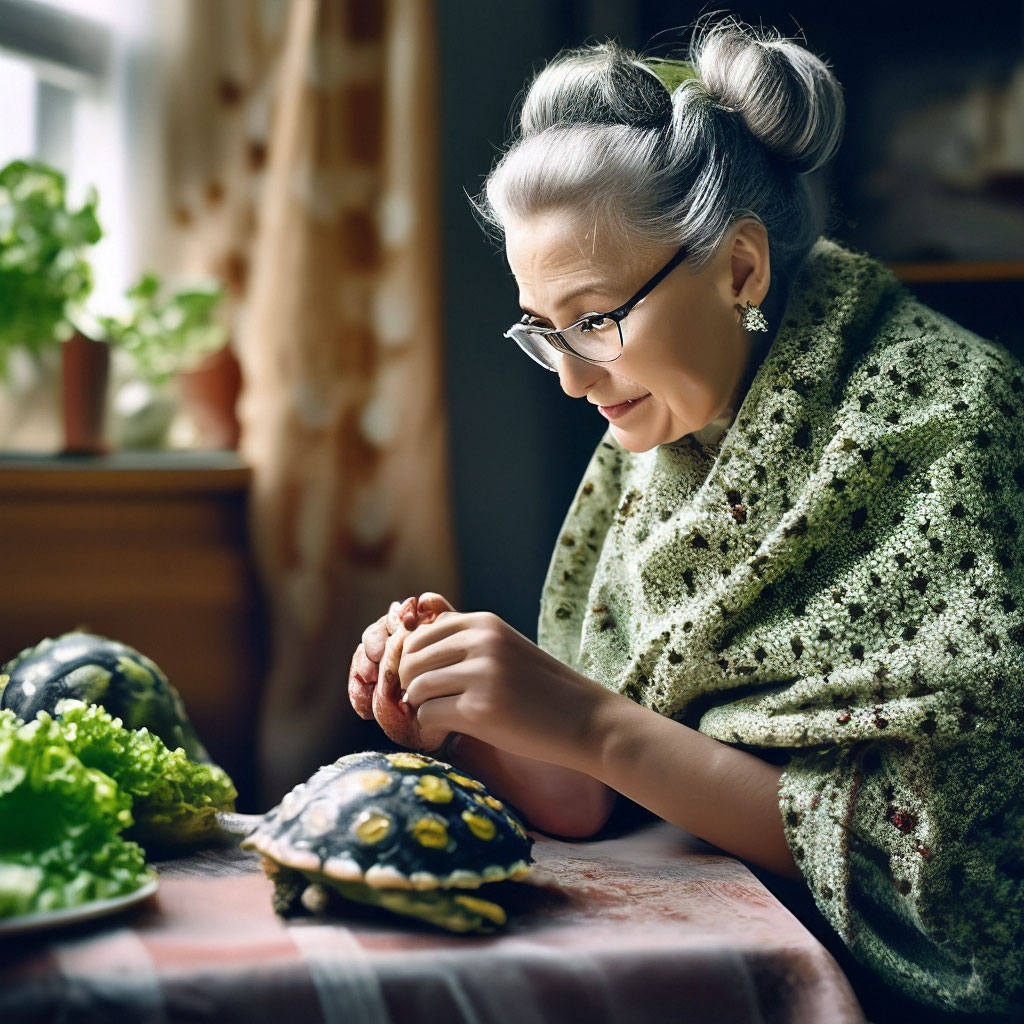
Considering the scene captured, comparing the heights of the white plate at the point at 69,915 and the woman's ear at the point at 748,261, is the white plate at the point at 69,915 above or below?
below

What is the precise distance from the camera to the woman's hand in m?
0.94

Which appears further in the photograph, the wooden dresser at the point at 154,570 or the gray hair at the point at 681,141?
the wooden dresser at the point at 154,570

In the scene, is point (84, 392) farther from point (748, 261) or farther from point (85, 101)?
point (748, 261)

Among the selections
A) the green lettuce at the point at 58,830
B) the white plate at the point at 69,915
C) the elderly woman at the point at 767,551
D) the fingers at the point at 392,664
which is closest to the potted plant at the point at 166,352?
the elderly woman at the point at 767,551

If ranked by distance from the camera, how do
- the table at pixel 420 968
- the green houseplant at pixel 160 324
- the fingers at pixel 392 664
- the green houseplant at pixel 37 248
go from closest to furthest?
1. the table at pixel 420 968
2. the fingers at pixel 392 664
3. the green houseplant at pixel 37 248
4. the green houseplant at pixel 160 324

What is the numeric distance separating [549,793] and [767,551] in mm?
352

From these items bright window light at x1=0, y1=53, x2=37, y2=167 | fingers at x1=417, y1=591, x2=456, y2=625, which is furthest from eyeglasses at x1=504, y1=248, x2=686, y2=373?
bright window light at x1=0, y1=53, x2=37, y2=167

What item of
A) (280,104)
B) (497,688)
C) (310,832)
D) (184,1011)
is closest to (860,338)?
(497,688)

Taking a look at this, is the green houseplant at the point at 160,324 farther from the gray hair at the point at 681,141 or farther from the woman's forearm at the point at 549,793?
the woman's forearm at the point at 549,793

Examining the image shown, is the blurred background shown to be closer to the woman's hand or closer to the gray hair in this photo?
the gray hair

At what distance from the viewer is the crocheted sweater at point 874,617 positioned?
36.1 inches

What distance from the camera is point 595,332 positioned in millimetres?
1074

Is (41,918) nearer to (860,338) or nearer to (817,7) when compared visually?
(860,338)

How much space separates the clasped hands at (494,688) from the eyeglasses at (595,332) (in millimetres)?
301
